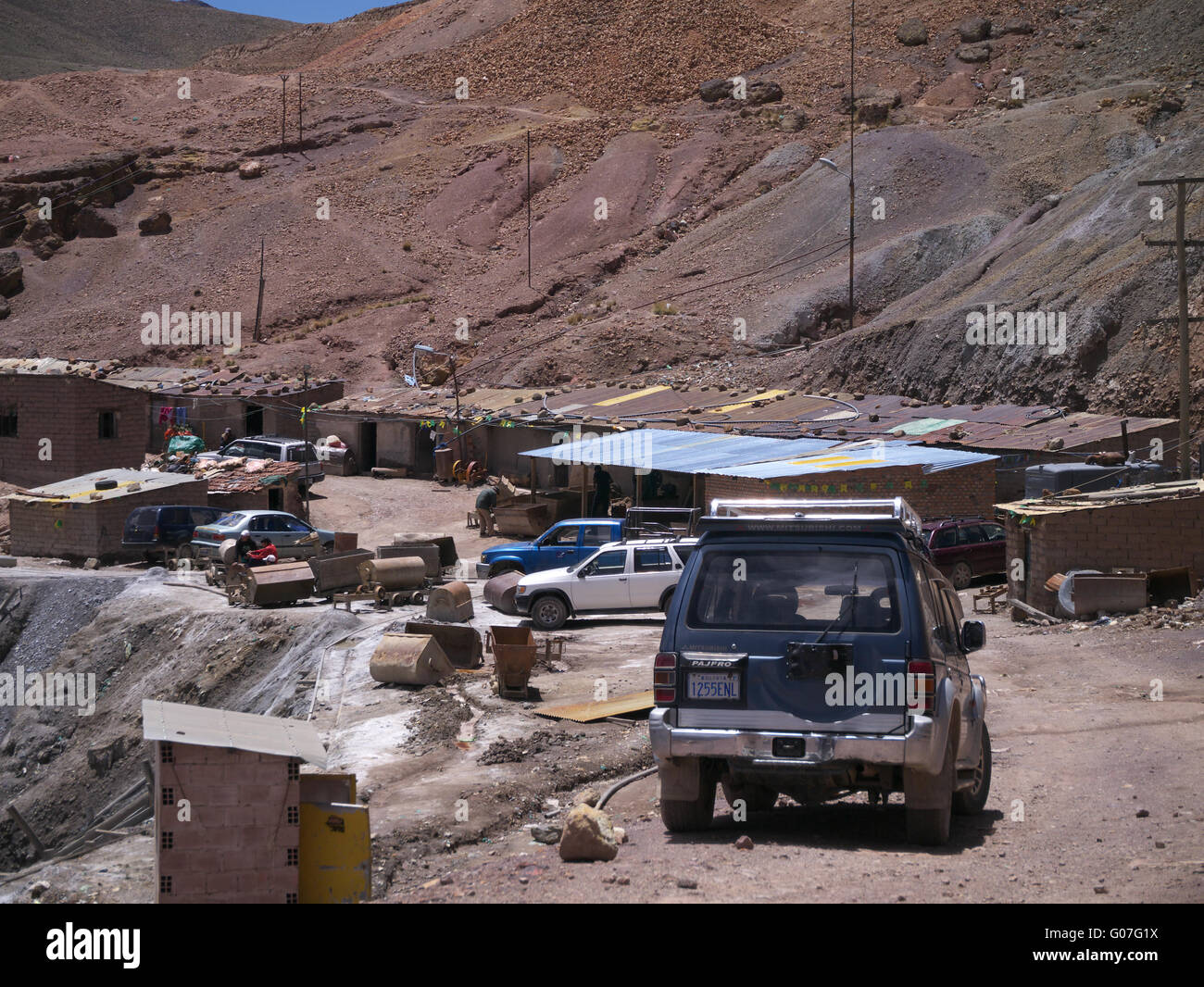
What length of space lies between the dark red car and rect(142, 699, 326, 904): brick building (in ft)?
61.3

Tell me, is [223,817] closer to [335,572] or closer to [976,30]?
[335,572]

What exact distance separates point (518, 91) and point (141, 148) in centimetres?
2539

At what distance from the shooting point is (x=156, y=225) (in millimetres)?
78938

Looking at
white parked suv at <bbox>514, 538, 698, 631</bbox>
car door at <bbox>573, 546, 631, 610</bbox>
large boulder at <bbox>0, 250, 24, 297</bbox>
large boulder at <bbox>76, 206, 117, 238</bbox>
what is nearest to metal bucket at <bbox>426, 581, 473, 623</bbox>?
white parked suv at <bbox>514, 538, 698, 631</bbox>

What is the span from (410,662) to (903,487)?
525 inches

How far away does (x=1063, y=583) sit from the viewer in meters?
20.3

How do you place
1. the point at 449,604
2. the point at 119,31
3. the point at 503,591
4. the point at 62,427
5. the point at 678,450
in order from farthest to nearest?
the point at 119,31 → the point at 62,427 → the point at 678,450 → the point at 503,591 → the point at 449,604

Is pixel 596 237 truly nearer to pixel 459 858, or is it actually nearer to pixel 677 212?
pixel 677 212

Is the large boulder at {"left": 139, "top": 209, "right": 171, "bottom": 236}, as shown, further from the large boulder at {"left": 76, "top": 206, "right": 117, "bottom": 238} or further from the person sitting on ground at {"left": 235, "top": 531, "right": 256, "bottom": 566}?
the person sitting on ground at {"left": 235, "top": 531, "right": 256, "bottom": 566}

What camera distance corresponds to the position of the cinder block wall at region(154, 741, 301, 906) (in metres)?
7.79

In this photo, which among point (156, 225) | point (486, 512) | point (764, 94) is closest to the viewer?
point (486, 512)

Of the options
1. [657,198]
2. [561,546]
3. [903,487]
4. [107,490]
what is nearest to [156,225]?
[657,198]

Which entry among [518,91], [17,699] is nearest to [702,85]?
[518,91]

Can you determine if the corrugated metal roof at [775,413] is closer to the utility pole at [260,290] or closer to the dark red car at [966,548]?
the dark red car at [966,548]
